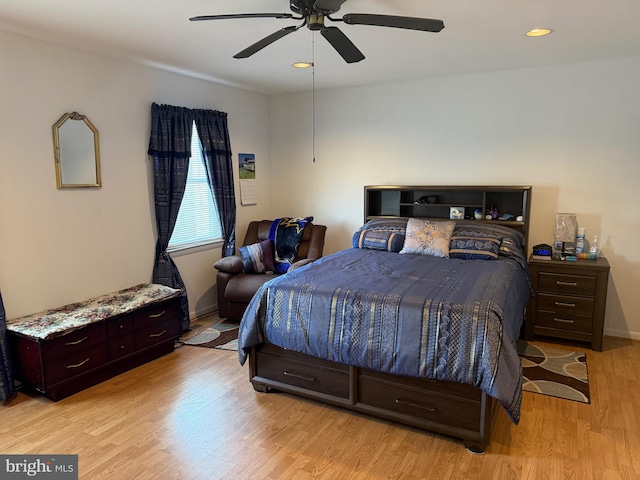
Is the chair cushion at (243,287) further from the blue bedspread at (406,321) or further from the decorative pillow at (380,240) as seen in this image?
the blue bedspread at (406,321)

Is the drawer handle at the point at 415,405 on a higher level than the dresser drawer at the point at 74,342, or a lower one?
lower

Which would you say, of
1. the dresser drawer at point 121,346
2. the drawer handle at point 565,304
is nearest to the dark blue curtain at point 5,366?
the dresser drawer at point 121,346

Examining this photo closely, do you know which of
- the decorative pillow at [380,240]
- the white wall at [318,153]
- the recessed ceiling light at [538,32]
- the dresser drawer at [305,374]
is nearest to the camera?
the dresser drawer at [305,374]

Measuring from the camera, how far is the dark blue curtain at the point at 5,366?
2.83 metres

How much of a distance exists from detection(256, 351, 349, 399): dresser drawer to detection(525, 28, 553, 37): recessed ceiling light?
2510mm

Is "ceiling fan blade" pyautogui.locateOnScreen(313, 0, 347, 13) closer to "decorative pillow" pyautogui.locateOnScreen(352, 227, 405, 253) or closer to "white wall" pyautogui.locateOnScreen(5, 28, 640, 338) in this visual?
"white wall" pyautogui.locateOnScreen(5, 28, 640, 338)

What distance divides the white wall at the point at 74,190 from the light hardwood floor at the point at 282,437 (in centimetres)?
86

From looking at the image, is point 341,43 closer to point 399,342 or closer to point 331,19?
point 331,19

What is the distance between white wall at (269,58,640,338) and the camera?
381 centimetres

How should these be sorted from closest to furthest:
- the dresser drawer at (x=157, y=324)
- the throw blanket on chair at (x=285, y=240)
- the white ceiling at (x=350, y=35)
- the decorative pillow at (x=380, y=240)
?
the white ceiling at (x=350, y=35) → the dresser drawer at (x=157, y=324) → the decorative pillow at (x=380, y=240) → the throw blanket on chair at (x=285, y=240)

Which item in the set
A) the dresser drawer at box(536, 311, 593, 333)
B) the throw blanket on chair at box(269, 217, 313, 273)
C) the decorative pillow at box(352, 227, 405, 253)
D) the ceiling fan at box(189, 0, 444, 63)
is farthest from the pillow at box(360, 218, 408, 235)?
the ceiling fan at box(189, 0, 444, 63)

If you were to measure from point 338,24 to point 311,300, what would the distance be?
5.85 feet

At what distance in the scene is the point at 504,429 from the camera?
254 centimetres

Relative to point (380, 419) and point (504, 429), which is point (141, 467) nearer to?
point (380, 419)
